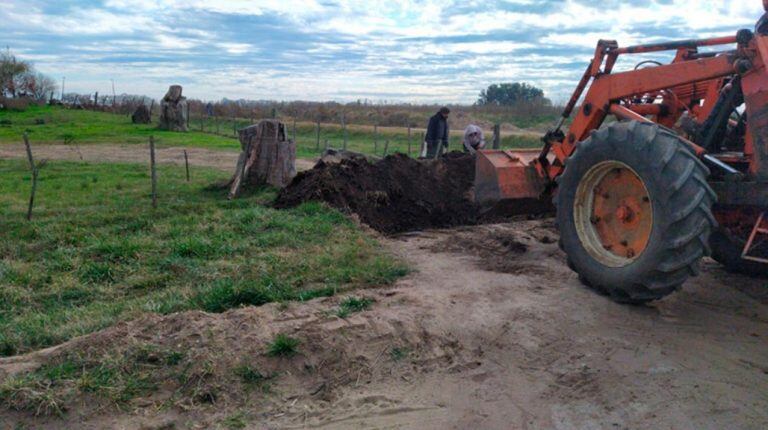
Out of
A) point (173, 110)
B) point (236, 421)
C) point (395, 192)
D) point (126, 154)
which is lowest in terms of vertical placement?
point (236, 421)

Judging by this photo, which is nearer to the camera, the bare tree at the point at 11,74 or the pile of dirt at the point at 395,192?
the pile of dirt at the point at 395,192

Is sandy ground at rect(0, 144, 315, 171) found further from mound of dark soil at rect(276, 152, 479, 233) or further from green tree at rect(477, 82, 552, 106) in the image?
green tree at rect(477, 82, 552, 106)

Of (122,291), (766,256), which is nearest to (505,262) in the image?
(766,256)

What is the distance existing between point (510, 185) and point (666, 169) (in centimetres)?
306

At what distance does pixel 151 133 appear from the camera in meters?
33.4

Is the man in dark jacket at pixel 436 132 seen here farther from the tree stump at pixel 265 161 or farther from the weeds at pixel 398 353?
the weeds at pixel 398 353

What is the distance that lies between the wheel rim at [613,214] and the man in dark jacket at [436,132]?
9.66 meters

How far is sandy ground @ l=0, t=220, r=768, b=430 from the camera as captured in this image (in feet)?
14.2

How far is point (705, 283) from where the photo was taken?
23.3ft

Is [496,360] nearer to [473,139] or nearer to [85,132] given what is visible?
[473,139]

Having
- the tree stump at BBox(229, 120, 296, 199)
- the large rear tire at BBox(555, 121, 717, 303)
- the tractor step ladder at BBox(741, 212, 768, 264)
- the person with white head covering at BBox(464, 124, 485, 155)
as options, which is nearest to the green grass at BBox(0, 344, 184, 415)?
the large rear tire at BBox(555, 121, 717, 303)

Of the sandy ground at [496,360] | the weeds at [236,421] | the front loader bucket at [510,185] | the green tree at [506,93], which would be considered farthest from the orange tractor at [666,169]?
the green tree at [506,93]

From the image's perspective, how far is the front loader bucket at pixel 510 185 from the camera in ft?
28.3

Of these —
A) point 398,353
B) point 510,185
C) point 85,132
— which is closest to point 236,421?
point 398,353
